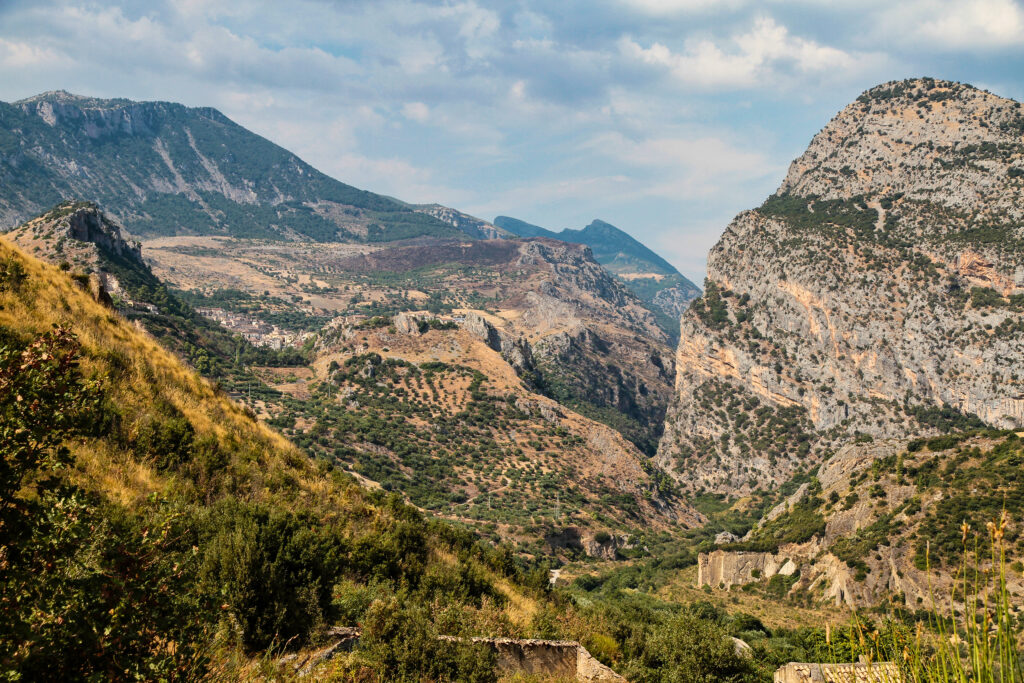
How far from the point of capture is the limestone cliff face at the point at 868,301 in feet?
299

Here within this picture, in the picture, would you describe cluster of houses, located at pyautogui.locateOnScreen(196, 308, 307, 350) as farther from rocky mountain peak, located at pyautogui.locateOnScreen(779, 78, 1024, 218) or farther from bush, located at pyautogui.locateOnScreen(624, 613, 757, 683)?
rocky mountain peak, located at pyautogui.locateOnScreen(779, 78, 1024, 218)

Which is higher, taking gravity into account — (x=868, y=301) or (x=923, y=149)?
(x=923, y=149)

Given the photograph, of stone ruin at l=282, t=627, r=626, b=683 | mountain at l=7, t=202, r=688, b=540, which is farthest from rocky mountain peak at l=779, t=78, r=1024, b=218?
stone ruin at l=282, t=627, r=626, b=683

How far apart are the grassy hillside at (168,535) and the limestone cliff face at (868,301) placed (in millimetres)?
97955

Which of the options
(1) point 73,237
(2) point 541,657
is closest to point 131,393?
(2) point 541,657

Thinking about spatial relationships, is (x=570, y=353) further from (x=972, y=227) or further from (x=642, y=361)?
(x=972, y=227)

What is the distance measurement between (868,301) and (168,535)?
116083 millimetres

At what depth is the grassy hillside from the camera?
15.0ft

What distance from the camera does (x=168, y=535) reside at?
9.33 m

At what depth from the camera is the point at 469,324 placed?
109875 mm

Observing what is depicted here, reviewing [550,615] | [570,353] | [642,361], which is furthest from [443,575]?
[642,361]

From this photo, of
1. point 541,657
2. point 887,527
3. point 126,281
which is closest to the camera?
point 541,657

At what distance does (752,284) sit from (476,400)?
7050 cm

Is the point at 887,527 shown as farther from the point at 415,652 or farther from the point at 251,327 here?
the point at 251,327
